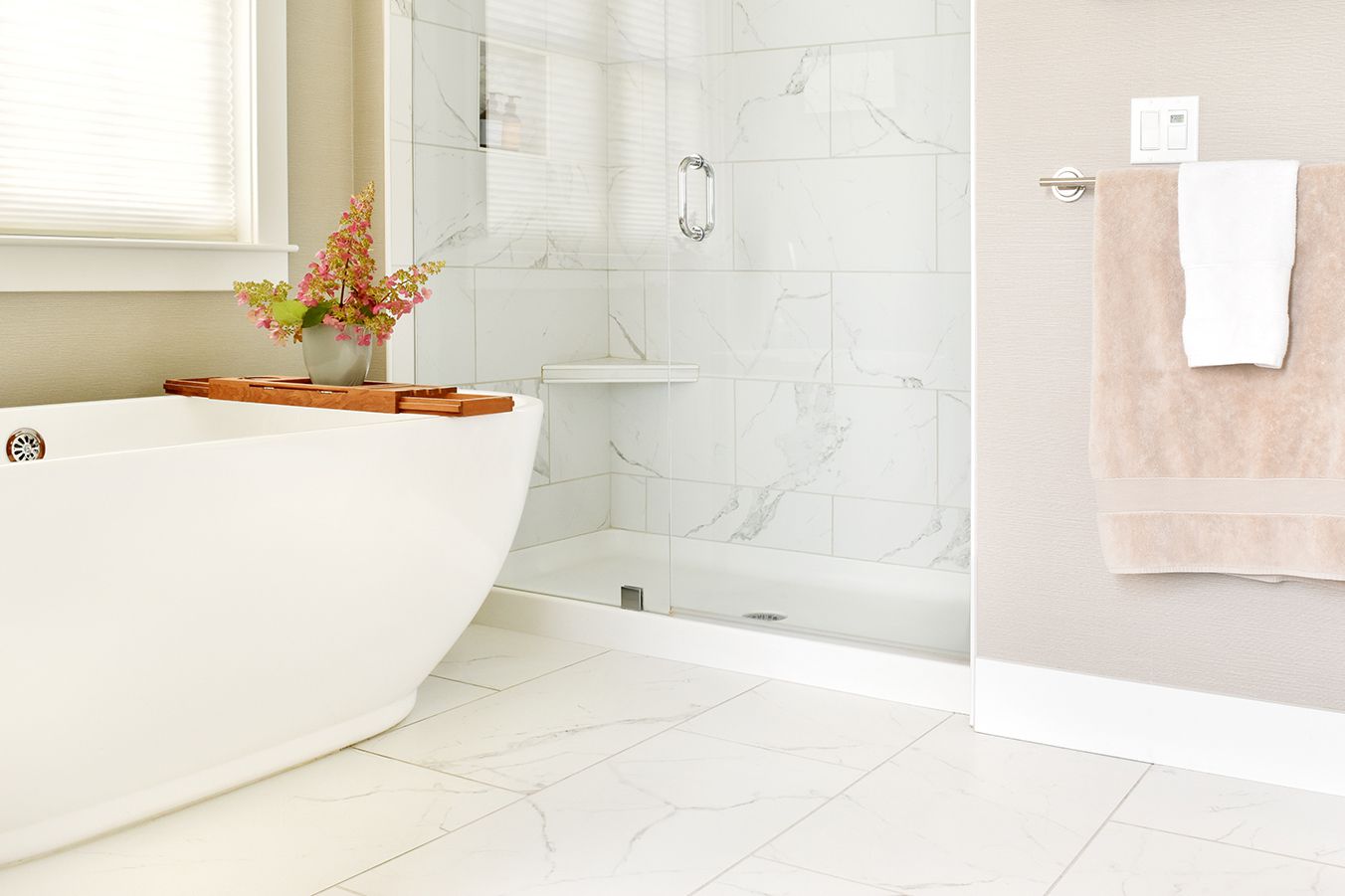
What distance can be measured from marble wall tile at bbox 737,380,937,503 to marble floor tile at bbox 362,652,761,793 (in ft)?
1.63

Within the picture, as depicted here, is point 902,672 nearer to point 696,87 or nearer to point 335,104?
point 696,87

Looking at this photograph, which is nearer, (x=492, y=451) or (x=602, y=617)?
(x=492, y=451)

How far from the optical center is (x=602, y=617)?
309 centimetres

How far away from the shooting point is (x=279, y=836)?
1.96 m

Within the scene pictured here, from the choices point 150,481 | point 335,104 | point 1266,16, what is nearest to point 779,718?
point 150,481

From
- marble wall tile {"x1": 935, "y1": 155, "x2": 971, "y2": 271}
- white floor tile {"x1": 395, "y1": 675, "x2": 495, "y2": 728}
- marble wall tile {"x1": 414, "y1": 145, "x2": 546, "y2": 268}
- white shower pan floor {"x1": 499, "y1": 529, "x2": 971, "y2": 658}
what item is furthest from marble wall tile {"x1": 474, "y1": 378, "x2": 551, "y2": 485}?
marble wall tile {"x1": 935, "y1": 155, "x2": 971, "y2": 271}

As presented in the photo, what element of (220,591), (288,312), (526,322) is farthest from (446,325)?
(220,591)

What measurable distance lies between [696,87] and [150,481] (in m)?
1.62

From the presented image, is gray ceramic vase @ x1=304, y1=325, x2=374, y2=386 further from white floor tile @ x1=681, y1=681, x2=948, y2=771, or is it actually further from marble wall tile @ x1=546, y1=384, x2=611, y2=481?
white floor tile @ x1=681, y1=681, x2=948, y2=771

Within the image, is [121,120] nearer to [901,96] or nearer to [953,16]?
[901,96]

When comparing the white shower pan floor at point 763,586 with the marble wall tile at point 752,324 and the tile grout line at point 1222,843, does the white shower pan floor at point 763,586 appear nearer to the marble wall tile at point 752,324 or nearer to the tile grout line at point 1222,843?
the marble wall tile at point 752,324

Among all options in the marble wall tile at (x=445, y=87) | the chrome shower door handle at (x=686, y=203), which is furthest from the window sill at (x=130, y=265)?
the chrome shower door handle at (x=686, y=203)

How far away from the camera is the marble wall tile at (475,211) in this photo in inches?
129

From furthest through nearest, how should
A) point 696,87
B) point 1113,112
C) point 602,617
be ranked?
1. point 602,617
2. point 696,87
3. point 1113,112
